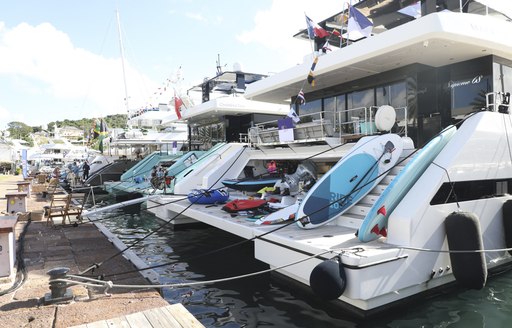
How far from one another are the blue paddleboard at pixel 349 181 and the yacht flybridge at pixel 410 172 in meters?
0.05

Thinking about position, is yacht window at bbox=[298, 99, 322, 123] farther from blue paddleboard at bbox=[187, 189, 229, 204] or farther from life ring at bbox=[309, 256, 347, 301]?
life ring at bbox=[309, 256, 347, 301]

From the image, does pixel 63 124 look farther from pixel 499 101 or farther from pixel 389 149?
pixel 499 101

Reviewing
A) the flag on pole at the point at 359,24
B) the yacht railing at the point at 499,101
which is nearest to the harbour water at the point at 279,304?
the yacht railing at the point at 499,101

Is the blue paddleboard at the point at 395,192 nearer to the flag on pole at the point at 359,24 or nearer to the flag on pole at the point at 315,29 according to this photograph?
the flag on pole at the point at 359,24

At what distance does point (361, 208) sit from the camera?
7.98 m

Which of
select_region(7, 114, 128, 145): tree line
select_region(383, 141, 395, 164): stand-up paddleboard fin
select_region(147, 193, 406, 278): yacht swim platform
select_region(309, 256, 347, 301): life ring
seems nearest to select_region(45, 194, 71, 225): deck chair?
select_region(147, 193, 406, 278): yacht swim platform

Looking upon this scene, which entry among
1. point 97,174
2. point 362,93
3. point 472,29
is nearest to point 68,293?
point 472,29

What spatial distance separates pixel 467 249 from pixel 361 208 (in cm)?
225

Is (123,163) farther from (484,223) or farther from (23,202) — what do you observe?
(484,223)

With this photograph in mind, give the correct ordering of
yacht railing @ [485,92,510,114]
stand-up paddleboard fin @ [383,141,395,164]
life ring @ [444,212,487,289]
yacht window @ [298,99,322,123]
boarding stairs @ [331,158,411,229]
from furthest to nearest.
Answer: yacht window @ [298,99,322,123], yacht railing @ [485,92,510,114], stand-up paddleboard fin @ [383,141,395,164], boarding stairs @ [331,158,411,229], life ring @ [444,212,487,289]

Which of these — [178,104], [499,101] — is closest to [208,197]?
[499,101]

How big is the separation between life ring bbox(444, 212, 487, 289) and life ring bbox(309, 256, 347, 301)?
7.52 ft

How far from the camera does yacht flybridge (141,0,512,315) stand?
5.94 metres

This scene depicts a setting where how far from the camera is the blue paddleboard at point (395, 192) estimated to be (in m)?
6.42
